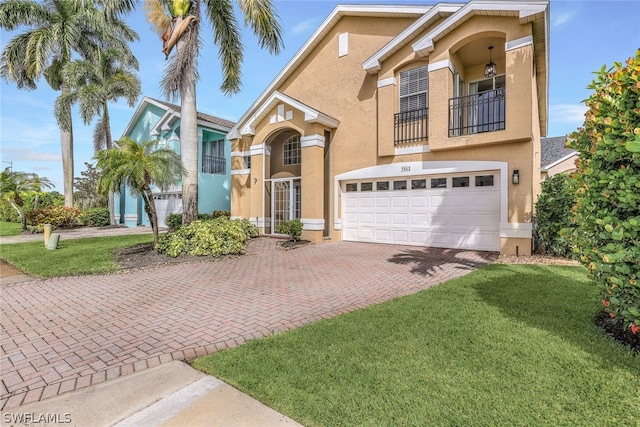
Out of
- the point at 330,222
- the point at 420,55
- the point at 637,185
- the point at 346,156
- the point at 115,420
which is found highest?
the point at 420,55

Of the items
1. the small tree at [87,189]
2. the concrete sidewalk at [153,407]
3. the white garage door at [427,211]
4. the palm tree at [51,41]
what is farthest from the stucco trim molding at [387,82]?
the small tree at [87,189]

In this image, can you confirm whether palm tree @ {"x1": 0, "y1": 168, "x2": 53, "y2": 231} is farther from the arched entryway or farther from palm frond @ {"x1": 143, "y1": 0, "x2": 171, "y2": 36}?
the arched entryway

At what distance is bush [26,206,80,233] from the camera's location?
19141mm

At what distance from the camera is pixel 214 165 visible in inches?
855

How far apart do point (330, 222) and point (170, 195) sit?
43.3 ft

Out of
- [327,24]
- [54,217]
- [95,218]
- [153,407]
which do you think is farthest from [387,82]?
[95,218]

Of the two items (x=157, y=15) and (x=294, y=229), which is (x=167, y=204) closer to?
(x=157, y=15)

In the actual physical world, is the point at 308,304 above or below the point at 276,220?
below

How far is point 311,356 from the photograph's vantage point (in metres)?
3.55

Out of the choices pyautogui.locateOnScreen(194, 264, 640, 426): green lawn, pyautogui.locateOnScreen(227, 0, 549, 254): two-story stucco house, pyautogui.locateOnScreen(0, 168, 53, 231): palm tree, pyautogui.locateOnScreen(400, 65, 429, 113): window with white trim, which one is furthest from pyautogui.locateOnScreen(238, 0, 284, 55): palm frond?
pyautogui.locateOnScreen(0, 168, 53, 231): palm tree

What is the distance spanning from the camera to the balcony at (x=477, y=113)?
10641 millimetres

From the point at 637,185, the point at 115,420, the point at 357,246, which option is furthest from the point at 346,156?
the point at 115,420

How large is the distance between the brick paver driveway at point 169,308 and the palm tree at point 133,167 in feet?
10.1

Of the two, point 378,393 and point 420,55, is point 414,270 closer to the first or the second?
point 378,393
